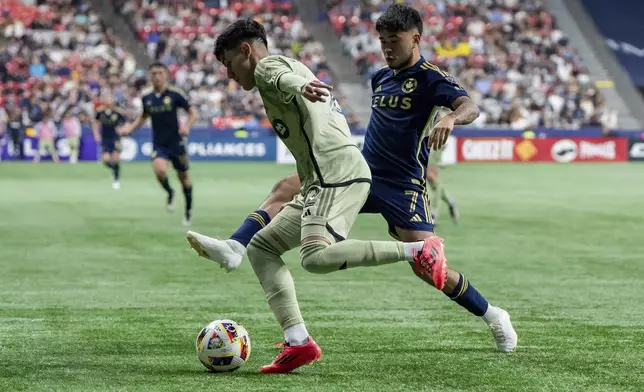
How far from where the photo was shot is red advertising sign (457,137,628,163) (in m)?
41.6

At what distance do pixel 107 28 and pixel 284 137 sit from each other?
40.3 metres

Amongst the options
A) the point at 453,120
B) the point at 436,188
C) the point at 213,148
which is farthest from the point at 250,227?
A: the point at 213,148

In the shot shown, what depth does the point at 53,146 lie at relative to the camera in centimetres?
4019

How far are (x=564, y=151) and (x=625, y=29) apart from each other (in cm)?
1013

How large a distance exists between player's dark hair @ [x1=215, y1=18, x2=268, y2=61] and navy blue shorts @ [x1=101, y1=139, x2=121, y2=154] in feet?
76.0

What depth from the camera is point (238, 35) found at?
6.75m

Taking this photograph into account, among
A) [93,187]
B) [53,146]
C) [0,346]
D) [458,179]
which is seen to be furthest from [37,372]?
[53,146]

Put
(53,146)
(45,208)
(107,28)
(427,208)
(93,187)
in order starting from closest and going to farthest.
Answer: (427,208)
(45,208)
(93,187)
(53,146)
(107,28)

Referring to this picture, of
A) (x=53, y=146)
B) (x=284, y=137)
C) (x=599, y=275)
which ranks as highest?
(x=284, y=137)

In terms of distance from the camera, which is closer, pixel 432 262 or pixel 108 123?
pixel 432 262

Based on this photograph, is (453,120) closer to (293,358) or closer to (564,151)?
(293,358)

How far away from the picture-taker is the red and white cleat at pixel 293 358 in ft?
22.4

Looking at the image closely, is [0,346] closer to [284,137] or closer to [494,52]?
[284,137]

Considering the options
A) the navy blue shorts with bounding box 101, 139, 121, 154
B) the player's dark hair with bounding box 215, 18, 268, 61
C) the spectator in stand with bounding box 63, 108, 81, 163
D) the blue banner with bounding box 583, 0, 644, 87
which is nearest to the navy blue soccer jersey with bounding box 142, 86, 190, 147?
the navy blue shorts with bounding box 101, 139, 121, 154
